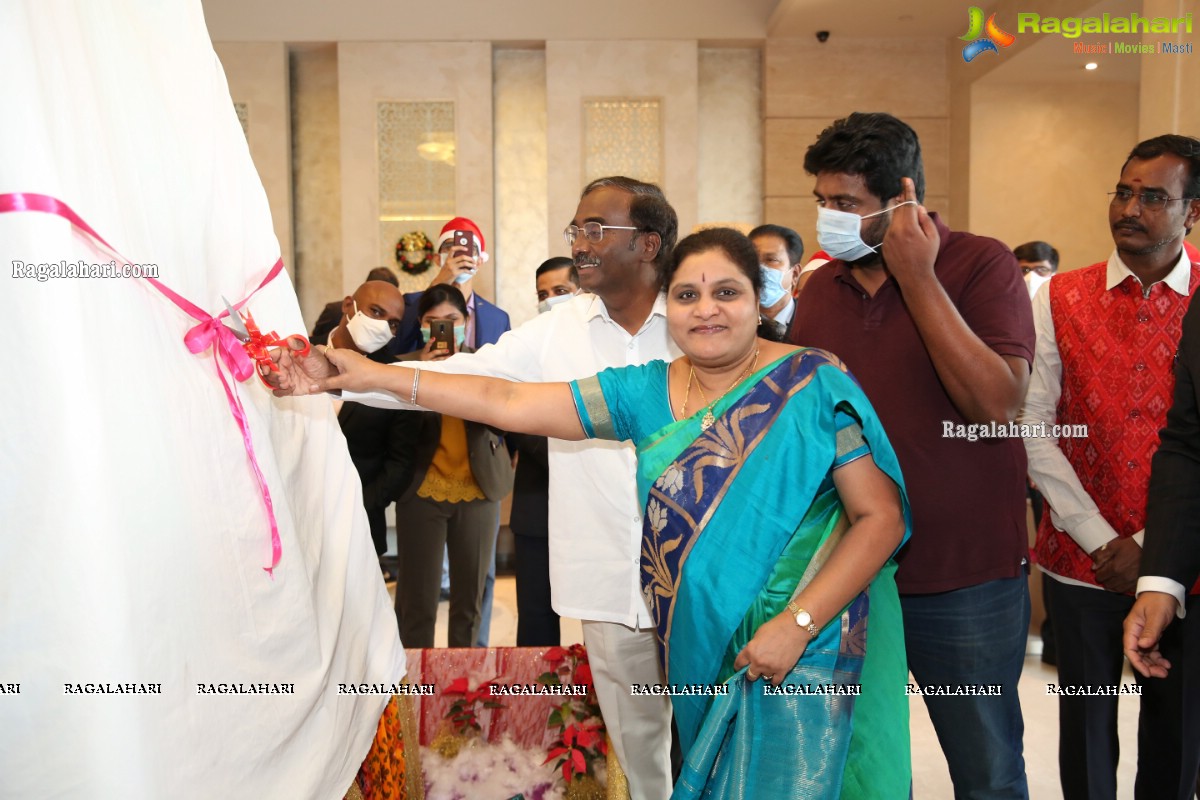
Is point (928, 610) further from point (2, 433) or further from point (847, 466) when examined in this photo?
point (2, 433)

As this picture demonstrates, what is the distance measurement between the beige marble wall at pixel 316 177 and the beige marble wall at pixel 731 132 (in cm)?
337

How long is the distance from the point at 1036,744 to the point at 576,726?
164 centimetres

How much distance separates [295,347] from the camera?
1.53 meters

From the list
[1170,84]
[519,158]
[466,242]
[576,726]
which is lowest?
[576,726]

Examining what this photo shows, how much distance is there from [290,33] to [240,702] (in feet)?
27.9

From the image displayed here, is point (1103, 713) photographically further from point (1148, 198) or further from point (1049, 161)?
point (1049, 161)

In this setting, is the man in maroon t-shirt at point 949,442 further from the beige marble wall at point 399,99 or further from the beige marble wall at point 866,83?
the beige marble wall at point 399,99

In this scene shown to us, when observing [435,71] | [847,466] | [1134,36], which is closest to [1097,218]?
[1134,36]

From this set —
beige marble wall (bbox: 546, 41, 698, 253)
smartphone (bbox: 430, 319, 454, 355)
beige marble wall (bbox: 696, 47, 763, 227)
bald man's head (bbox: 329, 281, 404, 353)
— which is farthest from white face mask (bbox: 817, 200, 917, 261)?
beige marble wall (bbox: 696, 47, 763, 227)

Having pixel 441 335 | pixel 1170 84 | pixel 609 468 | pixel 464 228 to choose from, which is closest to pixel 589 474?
pixel 609 468

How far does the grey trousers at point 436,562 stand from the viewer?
346 cm

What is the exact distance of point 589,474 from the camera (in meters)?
2.36

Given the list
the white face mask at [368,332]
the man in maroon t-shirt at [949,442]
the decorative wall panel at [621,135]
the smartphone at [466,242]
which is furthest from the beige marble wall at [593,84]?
the man in maroon t-shirt at [949,442]

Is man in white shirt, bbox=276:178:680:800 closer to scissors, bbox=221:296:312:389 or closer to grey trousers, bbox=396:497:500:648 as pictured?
scissors, bbox=221:296:312:389
